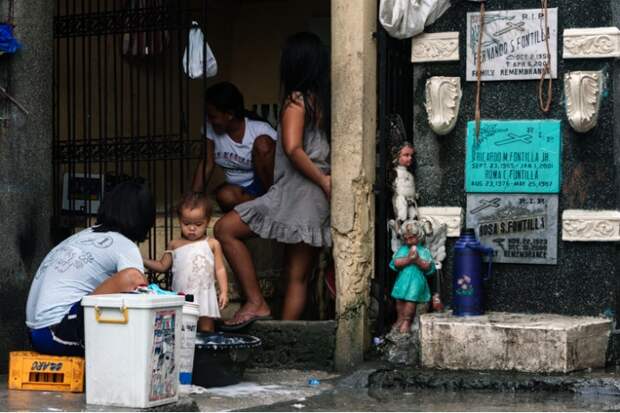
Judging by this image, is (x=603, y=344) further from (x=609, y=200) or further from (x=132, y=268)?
(x=132, y=268)

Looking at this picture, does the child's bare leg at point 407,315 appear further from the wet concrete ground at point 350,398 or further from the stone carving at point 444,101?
the stone carving at point 444,101

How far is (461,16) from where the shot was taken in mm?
8945

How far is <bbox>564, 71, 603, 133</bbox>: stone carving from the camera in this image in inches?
334

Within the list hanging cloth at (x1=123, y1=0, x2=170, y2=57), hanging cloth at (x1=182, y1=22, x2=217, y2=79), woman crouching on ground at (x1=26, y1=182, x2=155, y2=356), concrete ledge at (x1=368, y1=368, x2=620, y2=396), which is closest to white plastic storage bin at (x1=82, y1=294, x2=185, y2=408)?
woman crouching on ground at (x1=26, y1=182, x2=155, y2=356)

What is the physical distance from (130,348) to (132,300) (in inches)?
10.5

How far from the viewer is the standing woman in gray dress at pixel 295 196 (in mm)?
9102

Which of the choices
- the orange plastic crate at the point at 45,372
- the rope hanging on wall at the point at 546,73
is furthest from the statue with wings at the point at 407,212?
the orange plastic crate at the point at 45,372

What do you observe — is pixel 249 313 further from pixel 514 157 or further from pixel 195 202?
pixel 514 157

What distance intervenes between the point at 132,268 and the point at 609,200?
315cm

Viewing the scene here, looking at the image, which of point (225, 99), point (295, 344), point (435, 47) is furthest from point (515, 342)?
point (225, 99)

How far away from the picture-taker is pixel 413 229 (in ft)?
28.9

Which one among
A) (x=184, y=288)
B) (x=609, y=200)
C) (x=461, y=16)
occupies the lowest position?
(x=184, y=288)

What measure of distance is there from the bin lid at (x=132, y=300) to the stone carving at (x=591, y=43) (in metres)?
3.14

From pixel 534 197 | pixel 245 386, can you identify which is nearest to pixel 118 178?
pixel 245 386
